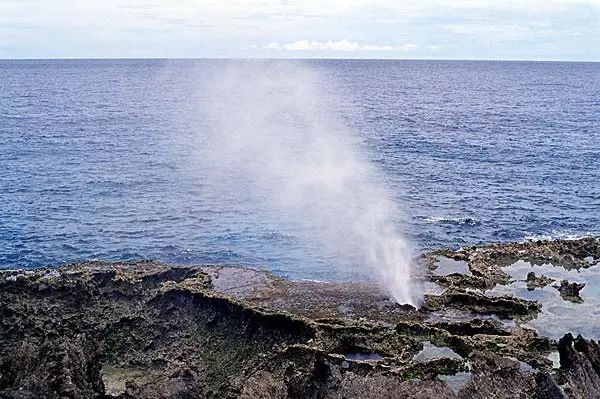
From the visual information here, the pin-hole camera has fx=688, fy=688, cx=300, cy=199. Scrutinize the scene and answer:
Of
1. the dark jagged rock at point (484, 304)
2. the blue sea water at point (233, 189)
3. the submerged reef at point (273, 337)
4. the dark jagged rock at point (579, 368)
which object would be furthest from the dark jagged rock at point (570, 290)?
the blue sea water at point (233, 189)

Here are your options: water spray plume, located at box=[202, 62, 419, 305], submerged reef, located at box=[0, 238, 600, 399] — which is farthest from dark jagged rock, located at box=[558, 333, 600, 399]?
water spray plume, located at box=[202, 62, 419, 305]

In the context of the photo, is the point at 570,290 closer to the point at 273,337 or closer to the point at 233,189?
the point at 273,337

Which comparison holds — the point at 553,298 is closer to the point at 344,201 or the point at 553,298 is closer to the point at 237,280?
the point at 237,280

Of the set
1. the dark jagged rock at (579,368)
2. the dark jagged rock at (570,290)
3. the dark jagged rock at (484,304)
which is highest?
the dark jagged rock at (579,368)

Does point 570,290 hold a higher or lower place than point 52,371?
lower

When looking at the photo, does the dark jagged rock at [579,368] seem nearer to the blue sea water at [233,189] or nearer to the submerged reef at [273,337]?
the submerged reef at [273,337]

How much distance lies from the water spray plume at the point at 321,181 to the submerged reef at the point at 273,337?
15.8 feet

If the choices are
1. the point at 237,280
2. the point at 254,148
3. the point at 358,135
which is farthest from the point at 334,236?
the point at 358,135

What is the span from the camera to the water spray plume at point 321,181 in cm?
5394

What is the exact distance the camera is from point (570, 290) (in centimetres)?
4484

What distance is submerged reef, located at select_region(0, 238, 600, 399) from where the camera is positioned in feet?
96.2

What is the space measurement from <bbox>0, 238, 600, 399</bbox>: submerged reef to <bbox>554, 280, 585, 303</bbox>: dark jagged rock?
9cm

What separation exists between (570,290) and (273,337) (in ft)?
68.2

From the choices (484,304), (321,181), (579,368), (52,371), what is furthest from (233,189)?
(579,368)
